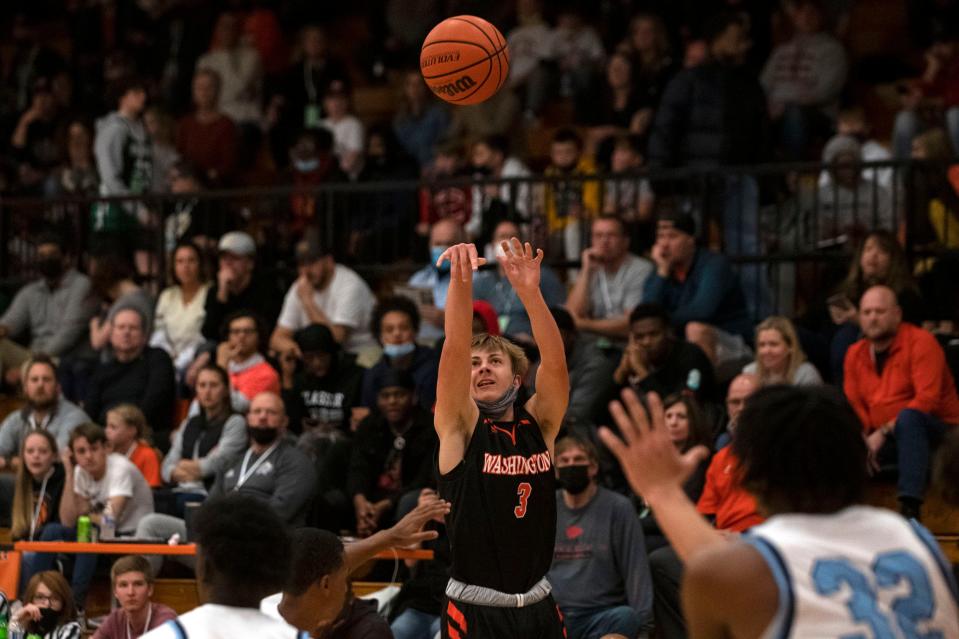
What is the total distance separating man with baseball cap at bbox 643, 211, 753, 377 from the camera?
36.6 feet

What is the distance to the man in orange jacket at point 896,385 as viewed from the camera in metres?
9.13

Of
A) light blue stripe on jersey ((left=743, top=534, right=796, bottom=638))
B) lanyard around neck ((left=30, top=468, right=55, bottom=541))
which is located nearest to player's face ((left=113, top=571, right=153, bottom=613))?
lanyard around neck ((left=30, top=468, right=55, bottom=541))

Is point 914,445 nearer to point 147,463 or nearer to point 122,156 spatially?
point 147,463

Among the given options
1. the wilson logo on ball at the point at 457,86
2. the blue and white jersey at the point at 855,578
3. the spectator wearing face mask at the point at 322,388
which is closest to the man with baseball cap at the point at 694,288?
the spectator wearing face mask at the point at 322,388

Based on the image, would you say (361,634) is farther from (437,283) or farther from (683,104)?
(683,104)

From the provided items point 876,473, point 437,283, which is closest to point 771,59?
point 437,283

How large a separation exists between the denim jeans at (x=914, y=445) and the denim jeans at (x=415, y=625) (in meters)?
2.78

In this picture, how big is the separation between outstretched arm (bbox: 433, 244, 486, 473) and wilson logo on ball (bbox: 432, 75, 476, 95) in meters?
2.04

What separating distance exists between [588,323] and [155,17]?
8759 millimetres

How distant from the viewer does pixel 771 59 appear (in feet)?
47.1

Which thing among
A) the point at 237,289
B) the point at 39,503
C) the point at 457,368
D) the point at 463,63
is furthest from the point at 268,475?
the point at 457,368

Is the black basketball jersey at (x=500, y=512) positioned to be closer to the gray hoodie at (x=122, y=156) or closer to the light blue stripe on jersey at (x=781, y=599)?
the light blue stripe on jersey at (x=781, y=599)

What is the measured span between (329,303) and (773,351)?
4.00 meters

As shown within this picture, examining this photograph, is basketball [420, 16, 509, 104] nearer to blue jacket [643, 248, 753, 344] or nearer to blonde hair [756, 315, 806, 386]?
blonde hair [756, 315, 806, 386]
